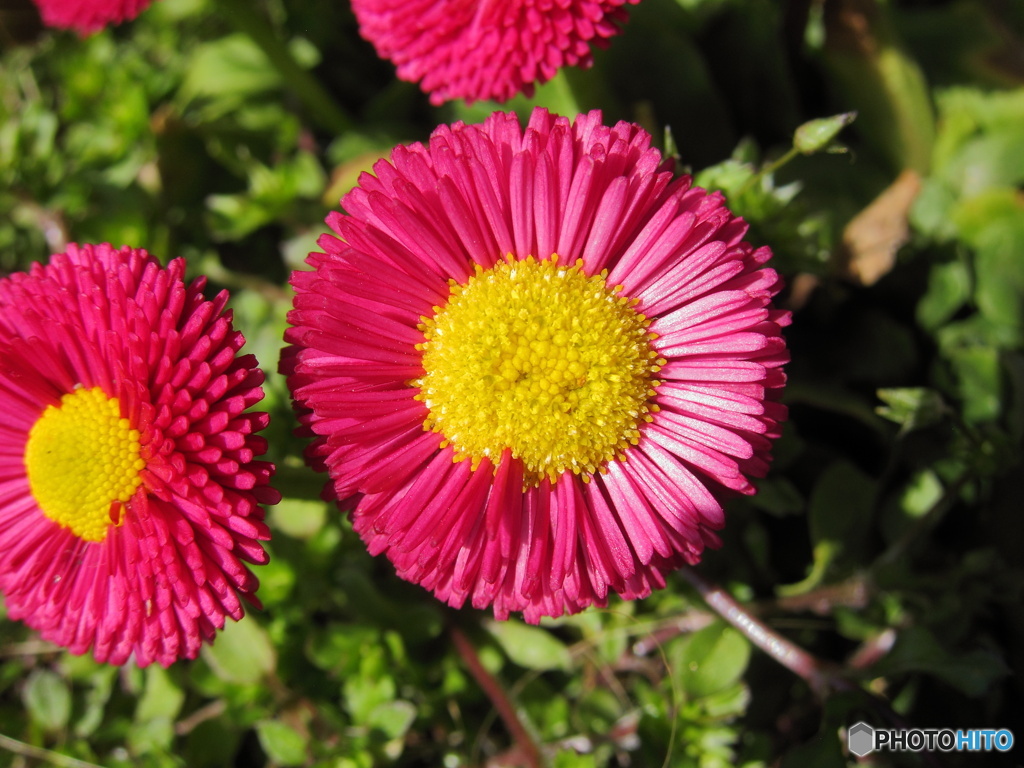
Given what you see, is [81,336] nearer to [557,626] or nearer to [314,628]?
[314,628]

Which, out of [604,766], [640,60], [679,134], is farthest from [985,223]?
[604,766]

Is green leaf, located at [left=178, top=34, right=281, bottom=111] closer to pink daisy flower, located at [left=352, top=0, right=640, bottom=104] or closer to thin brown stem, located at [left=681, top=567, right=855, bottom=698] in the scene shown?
pink daisy flower, located at [left=352, top=0, right=640, bottom=104]

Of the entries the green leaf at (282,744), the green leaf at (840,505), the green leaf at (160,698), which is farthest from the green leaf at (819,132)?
the green leaf at (160,698)

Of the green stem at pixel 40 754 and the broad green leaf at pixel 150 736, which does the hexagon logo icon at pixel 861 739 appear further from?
the green stem at pixel 40 754

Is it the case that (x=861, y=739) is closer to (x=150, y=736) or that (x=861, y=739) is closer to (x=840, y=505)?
(x=840, y=505)

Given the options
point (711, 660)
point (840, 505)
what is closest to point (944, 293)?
point (840, 505)
